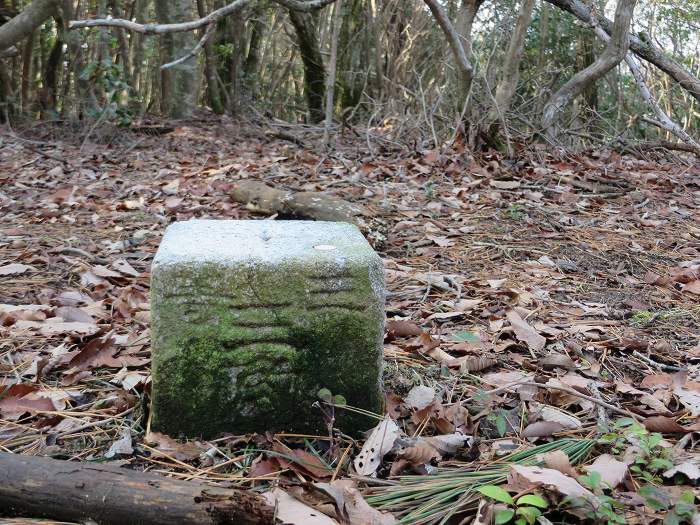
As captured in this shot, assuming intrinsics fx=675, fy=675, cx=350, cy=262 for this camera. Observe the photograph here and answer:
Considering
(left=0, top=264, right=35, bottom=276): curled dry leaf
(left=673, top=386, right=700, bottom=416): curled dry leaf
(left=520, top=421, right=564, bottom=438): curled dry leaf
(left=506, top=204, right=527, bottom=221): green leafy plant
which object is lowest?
(left=0, top=264, right=35, bottom=276): curled dry leaf

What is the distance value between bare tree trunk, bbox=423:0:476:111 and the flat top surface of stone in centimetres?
343

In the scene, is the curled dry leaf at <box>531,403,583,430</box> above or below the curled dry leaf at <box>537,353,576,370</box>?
below

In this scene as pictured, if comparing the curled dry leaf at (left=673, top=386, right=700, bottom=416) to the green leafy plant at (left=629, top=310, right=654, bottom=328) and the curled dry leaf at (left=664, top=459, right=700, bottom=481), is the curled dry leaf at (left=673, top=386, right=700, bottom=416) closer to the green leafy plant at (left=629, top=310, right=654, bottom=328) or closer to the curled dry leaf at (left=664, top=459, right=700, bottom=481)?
the curled dry leaf at (left=664, top=459, right=700, bottom=481)

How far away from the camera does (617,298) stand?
10.1ft

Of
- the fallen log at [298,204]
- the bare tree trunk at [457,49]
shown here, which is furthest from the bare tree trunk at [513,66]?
the fallen log at [298,204]

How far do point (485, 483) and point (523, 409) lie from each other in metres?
0.44

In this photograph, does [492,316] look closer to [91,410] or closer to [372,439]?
[372,439]

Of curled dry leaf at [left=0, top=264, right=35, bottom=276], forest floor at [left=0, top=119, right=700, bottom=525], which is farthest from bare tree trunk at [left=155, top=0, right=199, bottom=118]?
curled dry leaf at [left=0, top=264, right=35, bottom=276]

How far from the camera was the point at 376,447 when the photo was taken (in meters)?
1.79

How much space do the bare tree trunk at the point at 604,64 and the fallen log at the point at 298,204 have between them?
8.41ft

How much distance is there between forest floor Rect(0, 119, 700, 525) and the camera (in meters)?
1.72

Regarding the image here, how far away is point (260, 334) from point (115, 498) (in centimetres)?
53

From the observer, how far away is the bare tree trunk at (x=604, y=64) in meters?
5.66

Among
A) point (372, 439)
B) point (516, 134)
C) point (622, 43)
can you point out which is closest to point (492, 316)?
point (372, 439)
